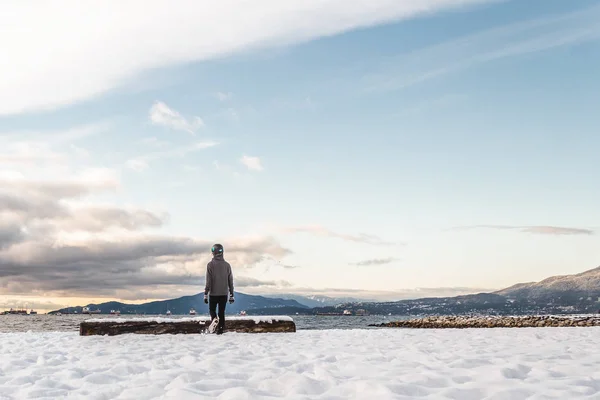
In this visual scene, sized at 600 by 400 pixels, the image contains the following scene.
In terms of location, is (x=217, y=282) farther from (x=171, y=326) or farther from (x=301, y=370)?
(x=301, y=370)

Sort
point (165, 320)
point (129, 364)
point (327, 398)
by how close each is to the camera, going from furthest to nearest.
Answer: point (165, 320), point (129, 364), point (327, 398)

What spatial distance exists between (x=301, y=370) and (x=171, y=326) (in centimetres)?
800

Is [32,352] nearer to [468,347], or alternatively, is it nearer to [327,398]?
[327,398]

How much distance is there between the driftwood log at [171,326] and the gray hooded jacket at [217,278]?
827mm

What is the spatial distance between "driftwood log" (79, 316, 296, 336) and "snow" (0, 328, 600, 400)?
2.63m

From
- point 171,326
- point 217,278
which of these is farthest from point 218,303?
point 171,326

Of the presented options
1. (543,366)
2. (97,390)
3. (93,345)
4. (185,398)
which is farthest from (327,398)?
(93,345)

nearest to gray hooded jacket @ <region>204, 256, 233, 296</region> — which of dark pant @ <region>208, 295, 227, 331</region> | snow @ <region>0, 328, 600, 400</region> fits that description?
dark pant @ <region>208, 295, 227, 331</region>

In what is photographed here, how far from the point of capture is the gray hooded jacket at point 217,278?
14727mm

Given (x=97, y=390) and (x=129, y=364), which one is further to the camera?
(x=129, y=364)

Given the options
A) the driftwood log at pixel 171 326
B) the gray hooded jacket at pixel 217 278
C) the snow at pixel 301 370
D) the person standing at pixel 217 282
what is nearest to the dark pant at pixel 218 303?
the person standing at pixel 217 282

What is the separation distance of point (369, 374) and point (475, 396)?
1.66 meters

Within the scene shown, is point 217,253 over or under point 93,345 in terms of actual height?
over

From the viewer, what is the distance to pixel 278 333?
1466cm
